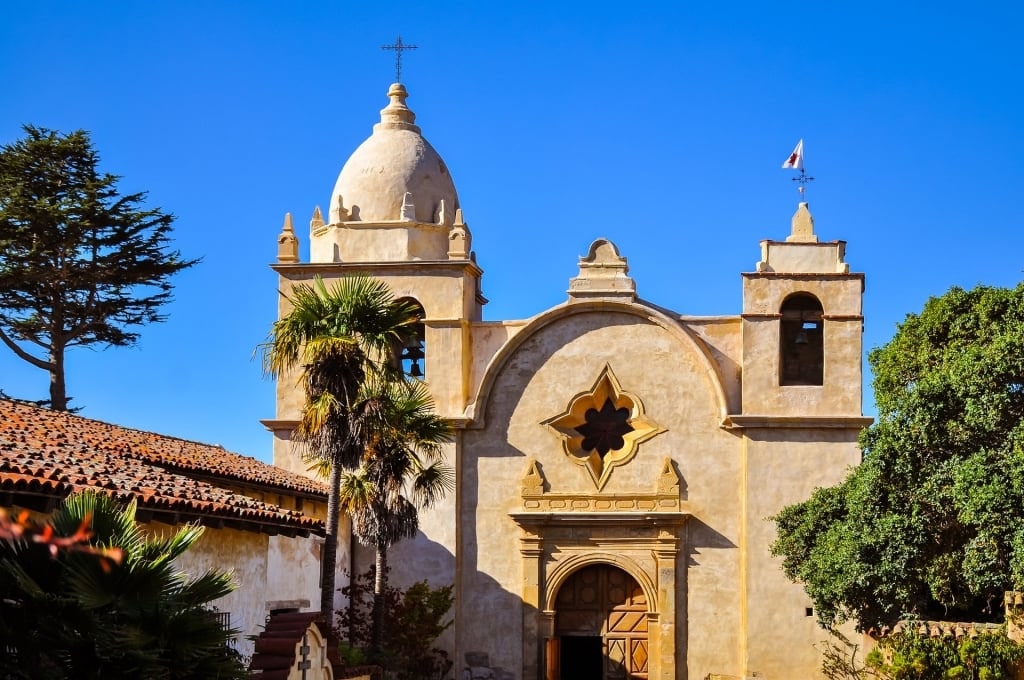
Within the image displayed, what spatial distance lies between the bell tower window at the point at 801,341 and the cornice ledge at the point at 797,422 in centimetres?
120

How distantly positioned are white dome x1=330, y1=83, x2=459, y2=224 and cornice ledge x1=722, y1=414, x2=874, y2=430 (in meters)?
8.77

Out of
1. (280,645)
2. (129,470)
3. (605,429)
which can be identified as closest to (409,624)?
(605,429)

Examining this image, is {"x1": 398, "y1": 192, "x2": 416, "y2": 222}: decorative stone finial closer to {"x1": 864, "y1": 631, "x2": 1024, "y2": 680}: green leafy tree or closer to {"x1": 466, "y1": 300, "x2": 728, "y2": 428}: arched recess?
{"x1": 466, "y1": 300, "x2": 728, "y2": 428}: arched recess

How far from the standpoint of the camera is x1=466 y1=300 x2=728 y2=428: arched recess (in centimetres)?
3416

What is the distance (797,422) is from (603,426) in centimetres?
439

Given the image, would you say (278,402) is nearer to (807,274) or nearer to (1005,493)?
(807,274)

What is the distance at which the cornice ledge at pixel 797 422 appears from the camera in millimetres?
33219

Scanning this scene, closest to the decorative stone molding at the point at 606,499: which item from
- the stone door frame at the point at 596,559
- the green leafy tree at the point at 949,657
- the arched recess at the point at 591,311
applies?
the stone door frame at the point at 596,559

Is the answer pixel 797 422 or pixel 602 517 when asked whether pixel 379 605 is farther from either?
pixel 797 422

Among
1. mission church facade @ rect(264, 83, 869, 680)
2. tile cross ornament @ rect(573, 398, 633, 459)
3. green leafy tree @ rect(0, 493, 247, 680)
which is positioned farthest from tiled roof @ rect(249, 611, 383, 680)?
tile cross ornament @ rect(573, 398, 633, 459)

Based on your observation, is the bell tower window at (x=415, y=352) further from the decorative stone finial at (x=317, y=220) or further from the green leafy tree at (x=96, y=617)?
the green leafy tree at (x=96, y=617)

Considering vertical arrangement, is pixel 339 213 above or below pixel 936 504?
above

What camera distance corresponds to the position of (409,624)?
32281mm

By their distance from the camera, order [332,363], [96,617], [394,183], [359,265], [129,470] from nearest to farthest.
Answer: [96,617]
[129,470]
[332,363]
[359,265]
[394,183]
